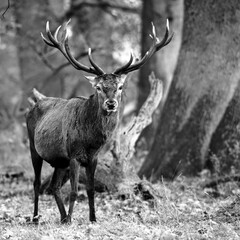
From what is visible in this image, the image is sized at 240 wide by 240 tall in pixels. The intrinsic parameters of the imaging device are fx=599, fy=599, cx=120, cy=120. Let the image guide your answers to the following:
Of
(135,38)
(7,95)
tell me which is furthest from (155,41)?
(7,95)

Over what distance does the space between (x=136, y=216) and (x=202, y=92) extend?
3.87 metres

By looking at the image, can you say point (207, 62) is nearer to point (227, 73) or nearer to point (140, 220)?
point (227, 73)

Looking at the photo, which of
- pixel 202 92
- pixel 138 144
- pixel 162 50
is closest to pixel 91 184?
pixel 202 92

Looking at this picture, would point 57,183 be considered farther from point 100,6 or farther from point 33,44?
point 100,6

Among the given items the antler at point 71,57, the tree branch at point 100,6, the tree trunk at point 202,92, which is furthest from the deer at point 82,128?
the tree branch at point 100,6

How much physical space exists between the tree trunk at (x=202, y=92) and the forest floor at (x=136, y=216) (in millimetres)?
633

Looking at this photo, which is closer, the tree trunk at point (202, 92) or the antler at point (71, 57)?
the antler at point (71, 57)

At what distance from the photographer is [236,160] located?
1120cm

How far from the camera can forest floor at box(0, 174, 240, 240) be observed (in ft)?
23.5

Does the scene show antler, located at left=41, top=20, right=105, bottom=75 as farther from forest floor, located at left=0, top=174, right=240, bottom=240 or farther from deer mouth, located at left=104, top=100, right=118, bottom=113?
forest floor, located at left=0, top=174, right=240, bottom=240

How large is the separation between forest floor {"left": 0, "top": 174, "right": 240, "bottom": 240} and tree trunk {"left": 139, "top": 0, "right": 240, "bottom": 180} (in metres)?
0.63

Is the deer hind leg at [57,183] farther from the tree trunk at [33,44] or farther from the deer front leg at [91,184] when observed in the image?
the tree trunk at [33,44]

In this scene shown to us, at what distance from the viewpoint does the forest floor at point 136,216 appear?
7.17 metres

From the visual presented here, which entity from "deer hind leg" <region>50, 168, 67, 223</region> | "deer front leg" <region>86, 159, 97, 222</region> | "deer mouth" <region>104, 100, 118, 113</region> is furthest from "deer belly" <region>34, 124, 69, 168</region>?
"deer mouth" <region>104, 100, 118, 113</region>
